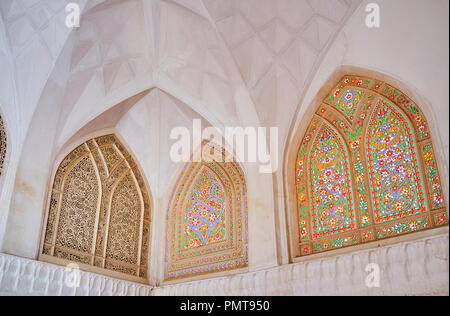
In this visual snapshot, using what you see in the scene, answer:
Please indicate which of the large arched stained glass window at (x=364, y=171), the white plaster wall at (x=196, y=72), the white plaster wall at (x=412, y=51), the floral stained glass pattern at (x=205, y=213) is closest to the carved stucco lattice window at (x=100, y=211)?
the white plaster wall at (x=196, y=72)

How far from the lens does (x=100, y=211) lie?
755cm

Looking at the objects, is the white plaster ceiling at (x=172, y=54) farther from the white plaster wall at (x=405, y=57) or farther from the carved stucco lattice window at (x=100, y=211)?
the carved stucco lattice window at (x=100, y=211)

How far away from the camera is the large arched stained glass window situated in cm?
562

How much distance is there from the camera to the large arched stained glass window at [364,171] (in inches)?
221

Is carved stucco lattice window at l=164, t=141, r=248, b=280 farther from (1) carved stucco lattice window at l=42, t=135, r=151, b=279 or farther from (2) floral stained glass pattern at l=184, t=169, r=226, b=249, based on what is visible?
(1) carved stucco lattice window at l=42, t=135, r=151, b=279

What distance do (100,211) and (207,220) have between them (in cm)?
168

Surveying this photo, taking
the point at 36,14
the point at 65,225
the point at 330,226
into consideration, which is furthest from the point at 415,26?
the point at 65,225

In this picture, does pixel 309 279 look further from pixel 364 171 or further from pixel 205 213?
pixel 205 213

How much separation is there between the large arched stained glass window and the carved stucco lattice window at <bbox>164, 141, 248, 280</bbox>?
3.46 ft

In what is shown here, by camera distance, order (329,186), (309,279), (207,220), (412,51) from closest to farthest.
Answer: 1. (412,51)
2. (309,279)
3. (329,186)
4. (207,220)

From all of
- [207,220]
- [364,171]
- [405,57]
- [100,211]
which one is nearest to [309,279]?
[364,171]

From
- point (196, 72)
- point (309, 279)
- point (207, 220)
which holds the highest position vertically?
point (196, 72)

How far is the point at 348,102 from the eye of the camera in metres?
6.69

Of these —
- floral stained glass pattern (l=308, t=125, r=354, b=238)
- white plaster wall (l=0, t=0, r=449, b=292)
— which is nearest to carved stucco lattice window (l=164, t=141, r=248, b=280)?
white plaster wall (l=0, t=0, r=449, b=292)
